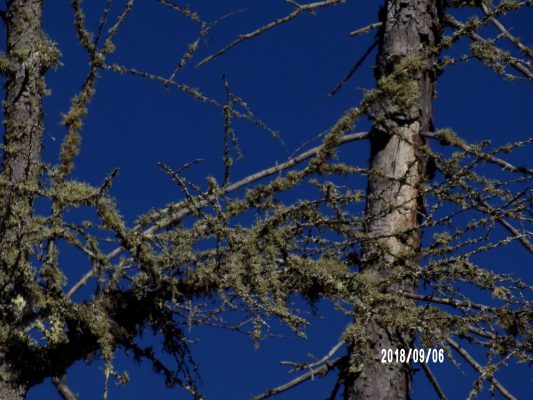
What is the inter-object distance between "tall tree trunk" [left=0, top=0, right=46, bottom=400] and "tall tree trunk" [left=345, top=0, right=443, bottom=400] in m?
1.98

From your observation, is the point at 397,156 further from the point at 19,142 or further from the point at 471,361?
the point at 19,142

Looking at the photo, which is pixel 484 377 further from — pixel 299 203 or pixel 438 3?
pixel 438 3

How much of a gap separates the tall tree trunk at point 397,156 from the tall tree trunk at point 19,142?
198 centimetres

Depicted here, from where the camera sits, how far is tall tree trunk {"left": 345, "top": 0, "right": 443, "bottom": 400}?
6.29 meters

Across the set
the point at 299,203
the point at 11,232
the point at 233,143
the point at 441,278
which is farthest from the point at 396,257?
the point at 11,232

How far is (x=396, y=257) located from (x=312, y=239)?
759 mm

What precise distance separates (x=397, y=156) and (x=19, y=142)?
102 inches

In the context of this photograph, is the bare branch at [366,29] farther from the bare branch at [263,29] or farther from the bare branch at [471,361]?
the bare branch at [471,361]

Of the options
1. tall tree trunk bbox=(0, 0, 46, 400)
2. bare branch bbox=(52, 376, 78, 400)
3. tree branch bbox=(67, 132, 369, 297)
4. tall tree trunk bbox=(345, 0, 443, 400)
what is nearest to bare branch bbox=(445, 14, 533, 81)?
tall tree trunk bbox=(345, 0, 443, 400)

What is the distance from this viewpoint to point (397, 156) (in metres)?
6.96

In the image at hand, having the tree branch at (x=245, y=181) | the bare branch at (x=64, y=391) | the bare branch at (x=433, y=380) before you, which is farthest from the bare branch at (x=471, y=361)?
the bare branch at (x=64, y=391)

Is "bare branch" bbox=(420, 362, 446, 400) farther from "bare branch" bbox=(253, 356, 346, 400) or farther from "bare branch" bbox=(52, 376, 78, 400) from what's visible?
"bare branch" bbox=(52, 376, 78, 400)

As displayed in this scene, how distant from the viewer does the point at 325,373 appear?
6.60 metres

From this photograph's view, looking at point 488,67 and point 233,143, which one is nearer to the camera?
point 233,143
